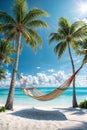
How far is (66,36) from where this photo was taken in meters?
12.4

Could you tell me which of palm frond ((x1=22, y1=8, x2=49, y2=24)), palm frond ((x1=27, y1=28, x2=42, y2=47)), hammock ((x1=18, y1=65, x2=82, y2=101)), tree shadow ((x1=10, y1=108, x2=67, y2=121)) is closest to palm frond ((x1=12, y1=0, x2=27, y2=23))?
palm frond ((x1=22, y1=8, x2=49, y2=24))

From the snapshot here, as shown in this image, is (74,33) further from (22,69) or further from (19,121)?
(22,69)

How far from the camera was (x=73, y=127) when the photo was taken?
475cm

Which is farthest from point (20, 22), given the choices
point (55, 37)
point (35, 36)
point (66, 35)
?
point (66, 35)

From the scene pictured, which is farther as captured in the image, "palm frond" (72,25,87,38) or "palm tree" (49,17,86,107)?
"palm tree" (49,17,86,107)

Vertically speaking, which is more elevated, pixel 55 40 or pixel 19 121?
pixel 55 40

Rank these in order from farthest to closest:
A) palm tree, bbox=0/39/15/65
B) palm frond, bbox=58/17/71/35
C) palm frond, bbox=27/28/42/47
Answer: palm tree, bbox=0/39/15/65, palm frond, bbox=58/17/71/35, palm frond, bbox=27/28/42/47

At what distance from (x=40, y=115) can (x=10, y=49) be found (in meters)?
8.58

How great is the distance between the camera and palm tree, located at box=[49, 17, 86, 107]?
479 inches

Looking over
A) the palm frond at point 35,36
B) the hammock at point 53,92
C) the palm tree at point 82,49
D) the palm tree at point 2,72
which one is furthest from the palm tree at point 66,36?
the hammock at point 53,92

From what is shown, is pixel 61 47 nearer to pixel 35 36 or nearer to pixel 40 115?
pixel 35 36

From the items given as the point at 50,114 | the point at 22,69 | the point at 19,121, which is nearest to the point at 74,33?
the point at 50,114

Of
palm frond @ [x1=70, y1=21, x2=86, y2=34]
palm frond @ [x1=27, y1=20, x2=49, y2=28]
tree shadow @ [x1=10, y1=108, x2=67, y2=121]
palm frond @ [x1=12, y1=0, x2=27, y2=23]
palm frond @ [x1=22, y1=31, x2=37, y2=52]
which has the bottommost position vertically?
tree shadow @ [x1=10, y1=108, x2=67, y2=121]

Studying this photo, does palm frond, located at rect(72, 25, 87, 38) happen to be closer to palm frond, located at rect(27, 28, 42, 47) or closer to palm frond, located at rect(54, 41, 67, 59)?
palm frond, located at rect(54, 41, 67, 59)
